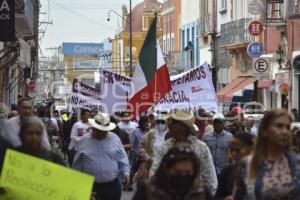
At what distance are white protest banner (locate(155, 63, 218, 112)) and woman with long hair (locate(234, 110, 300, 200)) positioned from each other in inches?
452

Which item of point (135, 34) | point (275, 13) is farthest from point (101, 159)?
point (135, 34)

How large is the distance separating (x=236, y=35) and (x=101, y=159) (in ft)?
117

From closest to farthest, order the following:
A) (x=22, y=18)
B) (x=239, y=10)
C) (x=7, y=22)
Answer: (x=7, y=22)
(x=22, y=18)
(x=239, y=10)

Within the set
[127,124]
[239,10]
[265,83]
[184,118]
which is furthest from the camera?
[239,10]

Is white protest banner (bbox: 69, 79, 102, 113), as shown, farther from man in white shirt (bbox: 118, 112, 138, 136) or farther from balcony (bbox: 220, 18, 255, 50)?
balcony (bbox: 220, 18, 255, 50)

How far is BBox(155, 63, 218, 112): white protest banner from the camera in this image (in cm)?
1886

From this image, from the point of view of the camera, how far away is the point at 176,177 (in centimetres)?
647

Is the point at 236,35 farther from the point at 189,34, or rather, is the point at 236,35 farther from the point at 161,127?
the point at 161,127

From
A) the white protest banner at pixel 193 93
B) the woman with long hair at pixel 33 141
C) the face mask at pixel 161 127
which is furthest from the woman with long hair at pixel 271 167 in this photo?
the white protest banner at pixel 193 93

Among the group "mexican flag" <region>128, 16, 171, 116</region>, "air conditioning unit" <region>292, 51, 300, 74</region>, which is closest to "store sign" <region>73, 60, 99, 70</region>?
"air conditioning unit" <region>292, 51, 300, 74</region>

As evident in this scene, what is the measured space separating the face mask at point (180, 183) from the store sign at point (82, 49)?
4670 inches

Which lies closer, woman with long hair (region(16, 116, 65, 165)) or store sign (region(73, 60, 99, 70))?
woman with long hair (region(16, 116, 65, 165))

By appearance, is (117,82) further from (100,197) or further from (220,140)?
(100,197)

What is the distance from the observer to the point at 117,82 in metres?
21.6
